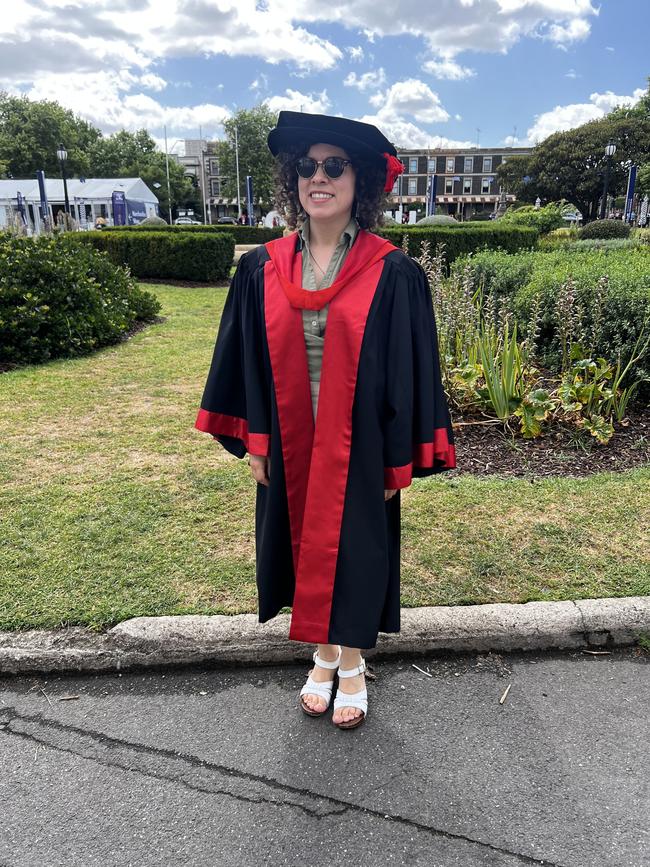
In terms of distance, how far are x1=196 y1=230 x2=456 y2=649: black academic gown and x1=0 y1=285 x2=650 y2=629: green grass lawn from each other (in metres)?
0.75

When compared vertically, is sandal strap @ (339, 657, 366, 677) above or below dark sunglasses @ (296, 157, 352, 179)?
below

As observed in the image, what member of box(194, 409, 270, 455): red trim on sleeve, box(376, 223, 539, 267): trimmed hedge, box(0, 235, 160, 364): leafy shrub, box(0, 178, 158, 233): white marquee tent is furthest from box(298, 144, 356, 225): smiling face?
box(0, 178, 158, 233): white marquee tent

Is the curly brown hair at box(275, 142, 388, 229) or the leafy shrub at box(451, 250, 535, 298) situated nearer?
the curly brown hair at box(275, 142, 388, 229)

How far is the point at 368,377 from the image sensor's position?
1954 millimetres

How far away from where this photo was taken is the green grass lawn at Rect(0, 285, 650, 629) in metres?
2.85

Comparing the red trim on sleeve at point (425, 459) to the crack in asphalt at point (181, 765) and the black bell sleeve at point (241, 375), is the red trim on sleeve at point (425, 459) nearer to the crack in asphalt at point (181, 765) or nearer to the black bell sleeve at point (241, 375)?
the black bell sleeve at point (241, 375)

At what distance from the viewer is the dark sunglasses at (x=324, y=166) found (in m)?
1.91

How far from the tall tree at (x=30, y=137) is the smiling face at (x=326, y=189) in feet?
178

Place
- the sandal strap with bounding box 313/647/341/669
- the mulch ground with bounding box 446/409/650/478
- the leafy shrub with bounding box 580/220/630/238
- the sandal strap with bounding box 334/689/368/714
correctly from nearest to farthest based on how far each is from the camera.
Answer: the sandal strap with bounding box 334/689/368/714 → the sandal strap with bounding box 313/647/341/669 → the mulch ground with bounding box 446/409/650/478 → the leafy shrub with bounding box 580/220/630/238

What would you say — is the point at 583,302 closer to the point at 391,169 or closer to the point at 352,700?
the point at 391,169

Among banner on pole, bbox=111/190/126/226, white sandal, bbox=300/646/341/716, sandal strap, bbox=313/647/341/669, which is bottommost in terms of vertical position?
white sandal, bbox=300/646/341/716

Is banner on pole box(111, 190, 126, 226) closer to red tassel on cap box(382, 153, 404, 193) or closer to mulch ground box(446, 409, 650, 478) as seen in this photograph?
mulch ground box(446, 409, 650, 478)

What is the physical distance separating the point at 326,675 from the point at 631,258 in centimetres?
678

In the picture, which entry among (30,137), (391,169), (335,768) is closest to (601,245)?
(391,169)
